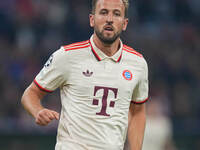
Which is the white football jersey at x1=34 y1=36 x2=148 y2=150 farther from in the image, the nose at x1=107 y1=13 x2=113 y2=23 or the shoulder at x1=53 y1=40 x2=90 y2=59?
the nose at x1=107 y1=13 x2=113 y2=23

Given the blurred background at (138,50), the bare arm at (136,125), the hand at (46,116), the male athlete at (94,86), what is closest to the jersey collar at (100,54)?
the male athlete at (94,86)

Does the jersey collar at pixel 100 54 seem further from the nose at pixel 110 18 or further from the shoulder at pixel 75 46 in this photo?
the nose at pixel 110 18

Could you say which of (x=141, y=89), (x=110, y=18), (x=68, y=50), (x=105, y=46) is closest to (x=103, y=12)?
(x=110, y=18)

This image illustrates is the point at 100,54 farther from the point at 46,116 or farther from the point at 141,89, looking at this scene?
the point at 46,116

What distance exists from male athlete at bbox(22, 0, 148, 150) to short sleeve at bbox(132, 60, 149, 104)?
0.12 m

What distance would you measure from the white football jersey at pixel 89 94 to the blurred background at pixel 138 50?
14.6ft

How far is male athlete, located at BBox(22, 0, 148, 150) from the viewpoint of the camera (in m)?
4.47

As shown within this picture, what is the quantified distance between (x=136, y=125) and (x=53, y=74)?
1008mm

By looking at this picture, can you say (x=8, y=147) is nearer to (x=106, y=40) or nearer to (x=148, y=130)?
(x=148, y=130)

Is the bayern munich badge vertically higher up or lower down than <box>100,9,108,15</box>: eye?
lower down

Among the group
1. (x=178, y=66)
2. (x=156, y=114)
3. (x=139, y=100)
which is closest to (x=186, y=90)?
(x=178, y=66)

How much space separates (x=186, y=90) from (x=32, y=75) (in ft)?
10.8

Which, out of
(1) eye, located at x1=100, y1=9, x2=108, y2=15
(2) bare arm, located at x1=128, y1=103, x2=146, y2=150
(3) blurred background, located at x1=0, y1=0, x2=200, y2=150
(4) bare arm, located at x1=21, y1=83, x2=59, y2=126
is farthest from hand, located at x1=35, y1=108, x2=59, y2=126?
(3) blurred background, located at x1=0, y1=0, x2=200, y2=150

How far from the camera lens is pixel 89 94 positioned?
14.8ft
